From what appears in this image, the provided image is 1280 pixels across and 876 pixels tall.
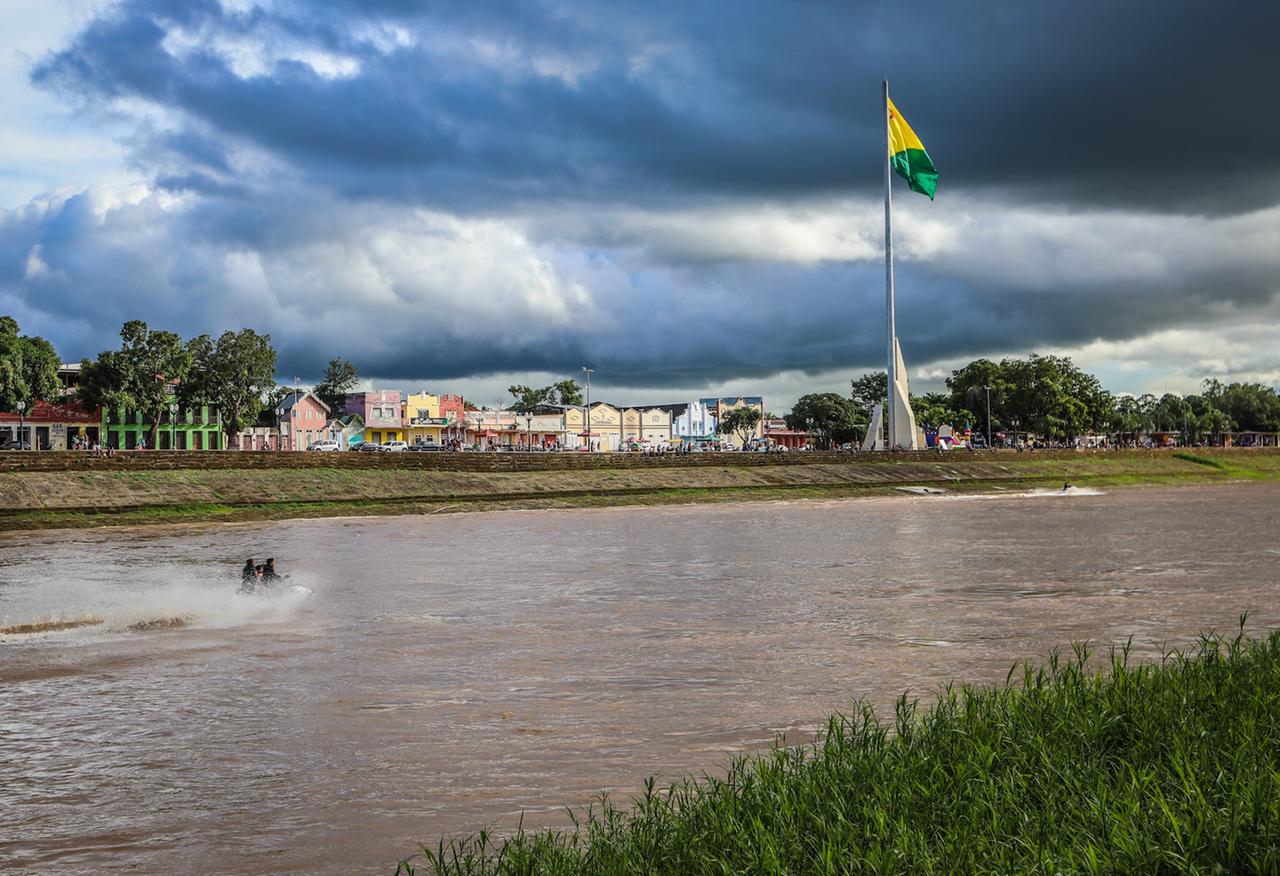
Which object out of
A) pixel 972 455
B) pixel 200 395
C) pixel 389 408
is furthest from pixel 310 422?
pixel 972 455

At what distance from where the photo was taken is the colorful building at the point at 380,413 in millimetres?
135625

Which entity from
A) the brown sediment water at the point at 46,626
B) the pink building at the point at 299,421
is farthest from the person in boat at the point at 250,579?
the pink building at the point at 299,421

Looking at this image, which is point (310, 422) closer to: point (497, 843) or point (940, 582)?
point (940, 582)

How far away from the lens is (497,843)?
8.18 metres

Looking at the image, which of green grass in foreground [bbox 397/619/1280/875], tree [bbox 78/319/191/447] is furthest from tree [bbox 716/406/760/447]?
green grass in foreground [bbox 397/619/1280/875]

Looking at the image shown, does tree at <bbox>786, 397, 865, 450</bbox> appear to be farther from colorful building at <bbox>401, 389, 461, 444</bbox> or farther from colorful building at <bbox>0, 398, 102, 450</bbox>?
colorful building at <bbox>0, 398, 102, 450</bbox>

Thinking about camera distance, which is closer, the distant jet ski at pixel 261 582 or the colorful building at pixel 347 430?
the distant jet ski at pixel 261 582

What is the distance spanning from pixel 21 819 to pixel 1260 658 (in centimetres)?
1067

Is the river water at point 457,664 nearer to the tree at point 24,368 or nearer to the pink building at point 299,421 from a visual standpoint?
the tree at point 24,368

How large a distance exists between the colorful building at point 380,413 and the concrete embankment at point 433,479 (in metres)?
67.5

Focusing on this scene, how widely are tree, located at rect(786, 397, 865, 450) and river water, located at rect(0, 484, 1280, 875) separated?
417 ft

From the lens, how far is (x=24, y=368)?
87188 millimetres

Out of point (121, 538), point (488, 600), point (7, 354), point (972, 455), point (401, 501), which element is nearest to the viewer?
point (488, 600)

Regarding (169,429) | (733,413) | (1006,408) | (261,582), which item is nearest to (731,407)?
(733,413)
